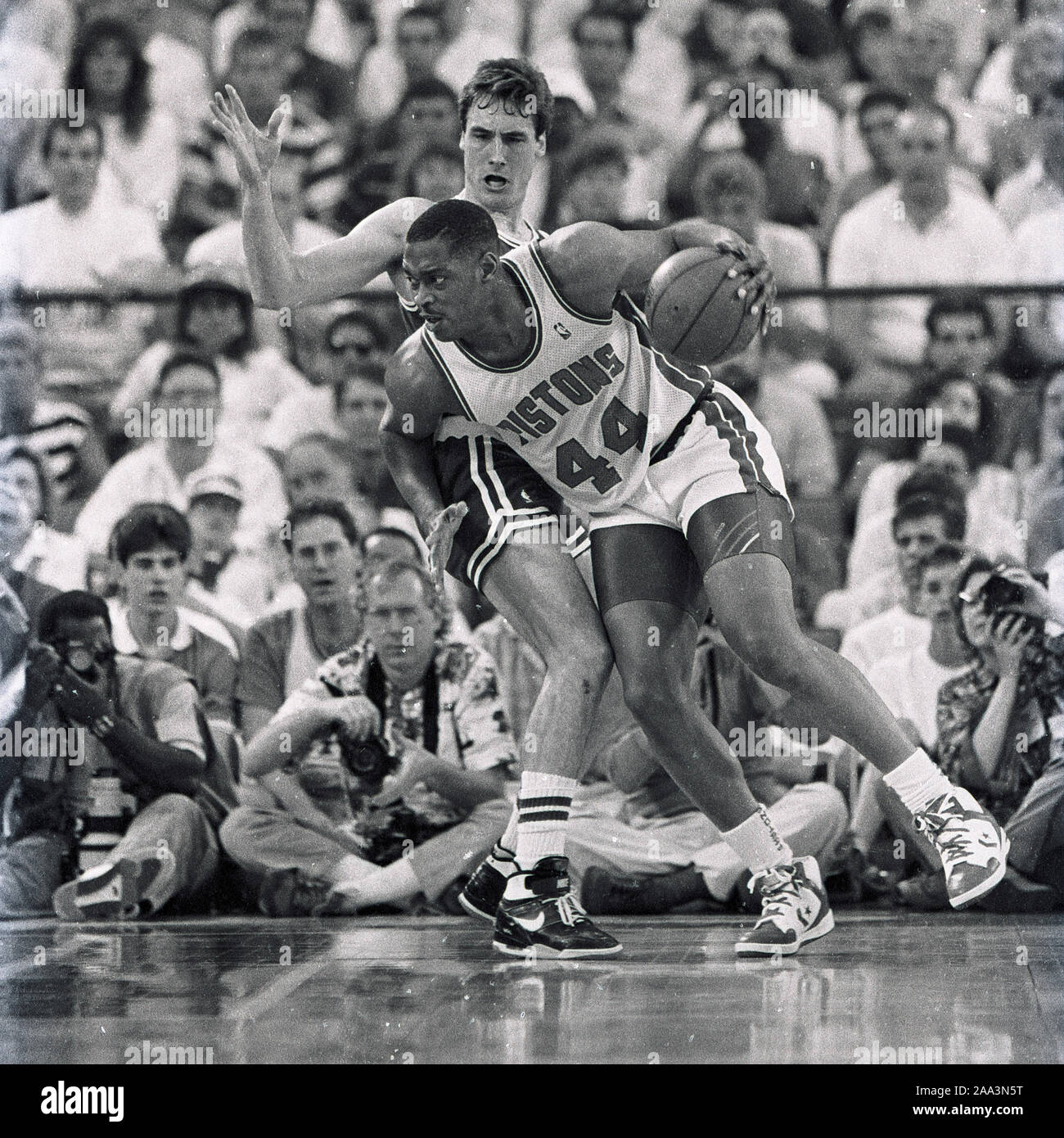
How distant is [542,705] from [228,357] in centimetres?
261

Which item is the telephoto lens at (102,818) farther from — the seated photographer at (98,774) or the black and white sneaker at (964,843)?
the black and white sneaker at (964,843)

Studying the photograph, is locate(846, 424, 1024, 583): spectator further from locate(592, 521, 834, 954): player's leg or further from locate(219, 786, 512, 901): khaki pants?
locate(592, 521, 834, 954): player's leg

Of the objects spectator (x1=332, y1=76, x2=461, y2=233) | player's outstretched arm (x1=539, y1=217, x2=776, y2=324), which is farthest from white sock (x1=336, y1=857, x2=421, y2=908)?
spectator (x1=332, y1=76, x2=461, y2=233)

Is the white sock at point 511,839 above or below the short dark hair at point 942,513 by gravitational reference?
below

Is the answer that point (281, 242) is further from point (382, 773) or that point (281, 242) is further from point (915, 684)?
point (915, 684)

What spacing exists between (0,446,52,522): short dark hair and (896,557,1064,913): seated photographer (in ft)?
9.76

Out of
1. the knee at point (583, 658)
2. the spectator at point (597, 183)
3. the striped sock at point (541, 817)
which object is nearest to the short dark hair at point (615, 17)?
the spectator at point (597, 183)

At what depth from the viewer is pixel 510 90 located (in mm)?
4113

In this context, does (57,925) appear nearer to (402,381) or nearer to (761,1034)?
(402,381)

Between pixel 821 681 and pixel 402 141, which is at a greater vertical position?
pixel 402 141

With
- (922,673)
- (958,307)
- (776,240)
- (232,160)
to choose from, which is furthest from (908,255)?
(232,160)

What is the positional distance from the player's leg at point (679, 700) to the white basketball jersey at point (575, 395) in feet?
0.44

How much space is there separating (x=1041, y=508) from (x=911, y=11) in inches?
73.8

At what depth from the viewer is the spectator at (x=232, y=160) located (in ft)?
19.7
